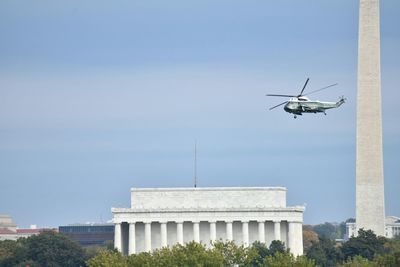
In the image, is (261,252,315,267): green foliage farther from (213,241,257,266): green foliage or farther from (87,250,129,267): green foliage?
(87,250,129,267): green foliage

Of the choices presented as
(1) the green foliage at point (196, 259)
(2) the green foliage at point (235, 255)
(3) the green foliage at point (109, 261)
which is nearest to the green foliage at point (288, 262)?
(1) the green foliage at point (196, 259)

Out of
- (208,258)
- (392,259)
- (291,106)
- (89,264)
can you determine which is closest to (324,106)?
(291,106)

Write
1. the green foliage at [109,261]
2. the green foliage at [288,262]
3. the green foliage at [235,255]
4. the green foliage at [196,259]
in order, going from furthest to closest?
the green foliage at [235,255], the green foliage at [109,261], the green foliage at [196,259], the green foliage at [288,262]

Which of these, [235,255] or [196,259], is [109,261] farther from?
[235,255]

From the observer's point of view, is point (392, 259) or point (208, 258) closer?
point (392, 259)

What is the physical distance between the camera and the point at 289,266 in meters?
157

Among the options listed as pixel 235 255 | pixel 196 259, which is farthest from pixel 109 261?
pixel 235 255

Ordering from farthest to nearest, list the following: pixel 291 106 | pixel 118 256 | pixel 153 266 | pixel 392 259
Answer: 1. pixel 118 256
2. pixel 153 266
3. pixel 392 259
4. pixel 291 106

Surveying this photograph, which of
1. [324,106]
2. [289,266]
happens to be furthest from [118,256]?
[324,106]

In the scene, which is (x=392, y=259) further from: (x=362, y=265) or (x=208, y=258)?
(x=208, y=258)

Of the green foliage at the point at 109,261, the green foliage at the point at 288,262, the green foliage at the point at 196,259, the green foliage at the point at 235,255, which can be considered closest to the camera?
the green foliage at the point at 288,262

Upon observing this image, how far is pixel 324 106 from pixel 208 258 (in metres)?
35.2

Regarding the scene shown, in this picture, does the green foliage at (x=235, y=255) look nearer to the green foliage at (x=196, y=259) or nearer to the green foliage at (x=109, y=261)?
the green foliage at (x=196, y=259)

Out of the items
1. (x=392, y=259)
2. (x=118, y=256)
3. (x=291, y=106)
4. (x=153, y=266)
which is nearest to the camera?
(x=291, y=106)
